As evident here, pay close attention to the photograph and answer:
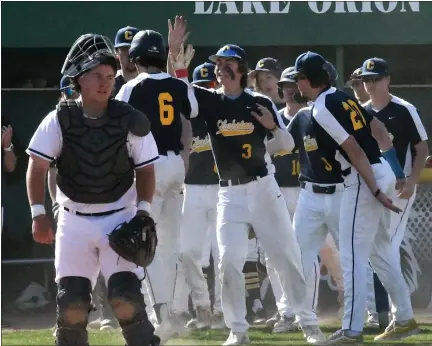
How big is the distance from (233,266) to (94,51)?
75.6 inches

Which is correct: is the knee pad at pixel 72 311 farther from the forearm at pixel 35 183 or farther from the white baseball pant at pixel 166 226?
the white baseball pant at pixel 166 226

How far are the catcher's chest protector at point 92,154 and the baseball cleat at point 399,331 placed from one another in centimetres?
247

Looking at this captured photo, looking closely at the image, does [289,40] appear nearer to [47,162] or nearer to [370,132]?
[370,132]

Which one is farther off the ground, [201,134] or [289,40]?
[289,40]

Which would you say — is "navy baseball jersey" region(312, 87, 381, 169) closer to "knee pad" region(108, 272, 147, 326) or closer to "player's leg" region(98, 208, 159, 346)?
"player's leg" region(98, 208, 159, 346)

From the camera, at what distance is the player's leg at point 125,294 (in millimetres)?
5141

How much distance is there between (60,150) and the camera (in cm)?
530

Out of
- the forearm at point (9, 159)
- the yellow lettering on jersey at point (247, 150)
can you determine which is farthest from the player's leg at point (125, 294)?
the forearm at point (9, 159)

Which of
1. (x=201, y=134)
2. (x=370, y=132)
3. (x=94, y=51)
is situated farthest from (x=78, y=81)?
(x=201, y=134)

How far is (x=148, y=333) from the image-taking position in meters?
5.16

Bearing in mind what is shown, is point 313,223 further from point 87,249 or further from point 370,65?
point 87,249

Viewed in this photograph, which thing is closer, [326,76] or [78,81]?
[78,81]

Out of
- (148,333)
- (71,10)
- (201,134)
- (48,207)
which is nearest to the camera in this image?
(148,333)

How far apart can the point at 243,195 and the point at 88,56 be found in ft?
5.81
